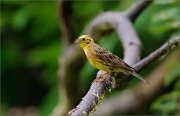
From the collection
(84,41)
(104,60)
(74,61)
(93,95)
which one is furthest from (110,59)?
(74,61)

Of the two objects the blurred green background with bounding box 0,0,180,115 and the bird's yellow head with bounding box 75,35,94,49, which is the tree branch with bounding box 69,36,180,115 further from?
the blurred green background with bounding box 0,0,180,115

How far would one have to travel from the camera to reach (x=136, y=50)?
2.37 metres

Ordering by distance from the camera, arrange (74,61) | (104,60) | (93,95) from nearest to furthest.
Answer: (93,95)
(104,60)
(74,61)

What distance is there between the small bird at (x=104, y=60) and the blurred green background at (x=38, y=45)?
1786 mm

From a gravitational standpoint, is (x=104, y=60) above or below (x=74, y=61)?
below

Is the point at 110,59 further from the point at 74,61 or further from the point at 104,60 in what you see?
the point at 74,61

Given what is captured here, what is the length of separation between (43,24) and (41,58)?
348 millimetres

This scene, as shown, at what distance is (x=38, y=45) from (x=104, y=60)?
3.23 meters

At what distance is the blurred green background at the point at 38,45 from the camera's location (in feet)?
14.9

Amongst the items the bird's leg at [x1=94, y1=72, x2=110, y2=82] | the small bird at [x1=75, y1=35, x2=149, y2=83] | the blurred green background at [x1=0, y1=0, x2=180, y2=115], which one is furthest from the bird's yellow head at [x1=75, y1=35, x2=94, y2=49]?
the blurred green background at [x1=0, y1=0, x2=180, y2=115]

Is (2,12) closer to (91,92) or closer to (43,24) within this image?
(43,24)

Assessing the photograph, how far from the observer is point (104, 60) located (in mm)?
2154

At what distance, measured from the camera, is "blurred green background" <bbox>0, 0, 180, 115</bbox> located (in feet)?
14.9

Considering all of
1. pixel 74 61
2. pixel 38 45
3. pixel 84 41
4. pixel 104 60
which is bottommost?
pixel 104 60
